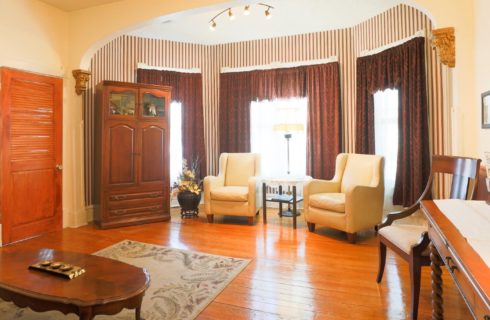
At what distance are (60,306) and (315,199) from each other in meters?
2.96

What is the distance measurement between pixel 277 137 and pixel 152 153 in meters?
2.07

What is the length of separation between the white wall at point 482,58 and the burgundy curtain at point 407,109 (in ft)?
5.20

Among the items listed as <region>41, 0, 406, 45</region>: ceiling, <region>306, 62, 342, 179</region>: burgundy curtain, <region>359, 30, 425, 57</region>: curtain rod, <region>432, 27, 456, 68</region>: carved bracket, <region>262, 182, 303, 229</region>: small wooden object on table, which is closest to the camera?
<region>432, 27, 456, 68</region>: carved bracket

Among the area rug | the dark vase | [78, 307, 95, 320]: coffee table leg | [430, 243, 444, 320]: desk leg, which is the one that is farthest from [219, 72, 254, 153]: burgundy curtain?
[78, 307, 95, 320]: coffee table leg

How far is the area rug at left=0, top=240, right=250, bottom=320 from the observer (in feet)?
6.93

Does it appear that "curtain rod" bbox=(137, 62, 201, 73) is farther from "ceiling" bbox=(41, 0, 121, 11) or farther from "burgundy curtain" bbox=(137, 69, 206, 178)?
"ceiling" bbox=(41, 0, 121, 11)

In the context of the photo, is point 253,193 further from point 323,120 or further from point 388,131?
point 388,131

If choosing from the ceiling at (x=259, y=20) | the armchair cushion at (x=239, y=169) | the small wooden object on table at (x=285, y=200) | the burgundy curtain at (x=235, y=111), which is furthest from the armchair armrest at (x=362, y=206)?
the burgundy curtain at (x=235, y=111)

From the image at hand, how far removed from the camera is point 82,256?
2.19 meters

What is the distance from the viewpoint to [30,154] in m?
3.82

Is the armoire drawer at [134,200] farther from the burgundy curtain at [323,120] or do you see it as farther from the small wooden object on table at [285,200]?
the burgundy curtain at [323,120]

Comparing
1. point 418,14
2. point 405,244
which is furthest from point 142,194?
point 418,14

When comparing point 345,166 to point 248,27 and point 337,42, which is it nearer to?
point 337,42

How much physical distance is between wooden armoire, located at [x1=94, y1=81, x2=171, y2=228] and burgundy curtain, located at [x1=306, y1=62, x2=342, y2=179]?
7.29 feet
